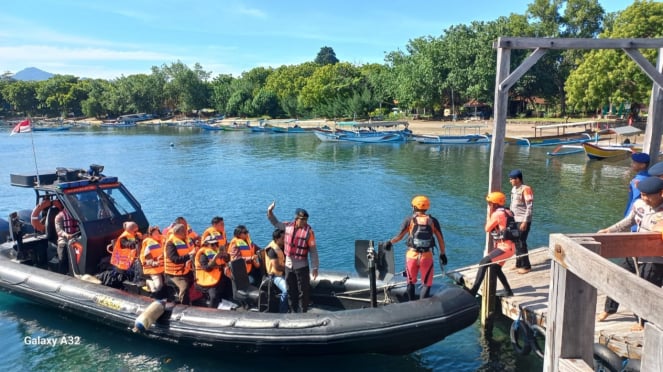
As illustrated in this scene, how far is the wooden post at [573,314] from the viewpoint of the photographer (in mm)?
3605

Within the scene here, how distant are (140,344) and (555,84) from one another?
5403 centimetres

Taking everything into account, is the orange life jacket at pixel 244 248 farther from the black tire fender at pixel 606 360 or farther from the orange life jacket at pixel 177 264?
the black tire fender at pixel 606 360

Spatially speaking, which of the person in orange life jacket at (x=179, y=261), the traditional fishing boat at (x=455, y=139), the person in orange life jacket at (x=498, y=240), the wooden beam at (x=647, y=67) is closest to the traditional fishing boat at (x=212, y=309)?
the person in orange life jacket at (x=179, y=261)

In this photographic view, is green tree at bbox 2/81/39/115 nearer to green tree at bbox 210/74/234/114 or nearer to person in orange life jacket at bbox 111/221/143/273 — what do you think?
green tree at bbox 210/74/234/114

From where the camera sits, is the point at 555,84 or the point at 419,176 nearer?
the point at 419,176

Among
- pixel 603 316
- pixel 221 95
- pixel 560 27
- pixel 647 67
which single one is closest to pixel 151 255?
pixel 603 316

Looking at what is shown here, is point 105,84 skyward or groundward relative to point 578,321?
skyward

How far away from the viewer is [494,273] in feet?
26.1

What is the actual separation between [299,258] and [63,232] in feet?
16.9

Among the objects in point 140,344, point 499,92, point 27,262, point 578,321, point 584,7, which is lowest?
point 140,344

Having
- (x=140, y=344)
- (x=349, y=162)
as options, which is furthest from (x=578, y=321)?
(x=349, y=162)

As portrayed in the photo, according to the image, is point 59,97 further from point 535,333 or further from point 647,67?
point 535,333

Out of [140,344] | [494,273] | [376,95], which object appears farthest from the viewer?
[376,95]

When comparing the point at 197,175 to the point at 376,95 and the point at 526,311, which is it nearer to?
the point at 526,311
